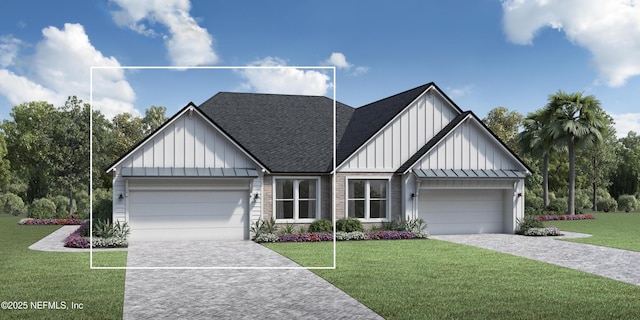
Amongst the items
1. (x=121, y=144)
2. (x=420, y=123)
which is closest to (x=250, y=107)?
(x=420, y=123)

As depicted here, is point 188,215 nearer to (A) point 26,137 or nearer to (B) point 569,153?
(B) point 569,153

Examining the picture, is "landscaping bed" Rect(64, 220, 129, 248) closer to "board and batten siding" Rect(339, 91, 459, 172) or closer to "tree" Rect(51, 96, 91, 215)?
"board and batten siding" Rect(339, 91, 459, 172)

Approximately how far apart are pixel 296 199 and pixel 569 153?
23.1 m

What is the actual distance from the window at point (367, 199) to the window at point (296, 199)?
145 cm

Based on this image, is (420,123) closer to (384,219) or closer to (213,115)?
(384,219)

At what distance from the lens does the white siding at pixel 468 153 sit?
2553cm

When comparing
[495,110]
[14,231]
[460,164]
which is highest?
[495,110]

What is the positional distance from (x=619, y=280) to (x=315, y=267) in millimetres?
7132

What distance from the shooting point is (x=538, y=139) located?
144 ft

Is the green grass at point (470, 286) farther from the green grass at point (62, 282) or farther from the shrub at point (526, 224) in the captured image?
the shrub at point (526, 224)

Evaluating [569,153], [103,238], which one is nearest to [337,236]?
[103,238]

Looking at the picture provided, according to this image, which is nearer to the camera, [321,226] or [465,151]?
[321,226]

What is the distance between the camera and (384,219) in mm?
25391

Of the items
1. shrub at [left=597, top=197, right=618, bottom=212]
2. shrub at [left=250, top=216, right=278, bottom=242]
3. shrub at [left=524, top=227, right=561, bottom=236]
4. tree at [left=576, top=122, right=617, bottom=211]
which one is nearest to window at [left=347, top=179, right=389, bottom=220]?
shrub at [left=250, top=216, right=278, bottom=242]
